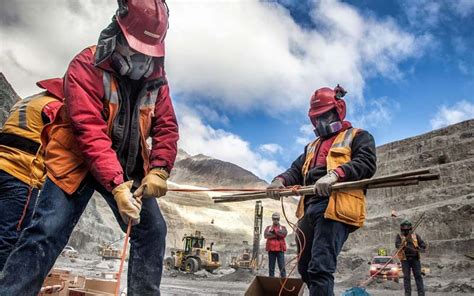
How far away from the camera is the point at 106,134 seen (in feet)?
6.66

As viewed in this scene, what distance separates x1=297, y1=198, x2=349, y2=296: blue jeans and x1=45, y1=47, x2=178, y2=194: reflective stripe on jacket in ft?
3.93

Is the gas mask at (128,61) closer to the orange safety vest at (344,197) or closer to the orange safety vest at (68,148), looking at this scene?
the orange safety vest at (68,148)

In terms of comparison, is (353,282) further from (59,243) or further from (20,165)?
(59,243)

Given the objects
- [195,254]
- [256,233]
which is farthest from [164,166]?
[256,233]

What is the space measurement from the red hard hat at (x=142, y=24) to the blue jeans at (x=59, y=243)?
2.44 feet

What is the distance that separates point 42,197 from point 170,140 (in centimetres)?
71

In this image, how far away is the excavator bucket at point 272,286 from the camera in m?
3.02

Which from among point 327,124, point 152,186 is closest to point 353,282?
point 327,124

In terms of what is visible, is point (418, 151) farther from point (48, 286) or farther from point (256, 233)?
point (48, 286)

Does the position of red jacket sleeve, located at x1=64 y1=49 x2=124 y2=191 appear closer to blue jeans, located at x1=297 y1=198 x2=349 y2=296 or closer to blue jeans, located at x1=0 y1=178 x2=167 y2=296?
→ blue jeans, located at x1=0 y1=178 x2=167 y2=296

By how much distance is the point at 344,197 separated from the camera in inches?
111

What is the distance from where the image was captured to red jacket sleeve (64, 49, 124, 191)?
6.26 feet

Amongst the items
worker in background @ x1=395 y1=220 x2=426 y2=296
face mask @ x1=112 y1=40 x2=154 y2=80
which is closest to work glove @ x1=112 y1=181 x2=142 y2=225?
face mask @ x1=112 y1=40 x2=154 y2=80

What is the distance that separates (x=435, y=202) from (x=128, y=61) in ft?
65.7
